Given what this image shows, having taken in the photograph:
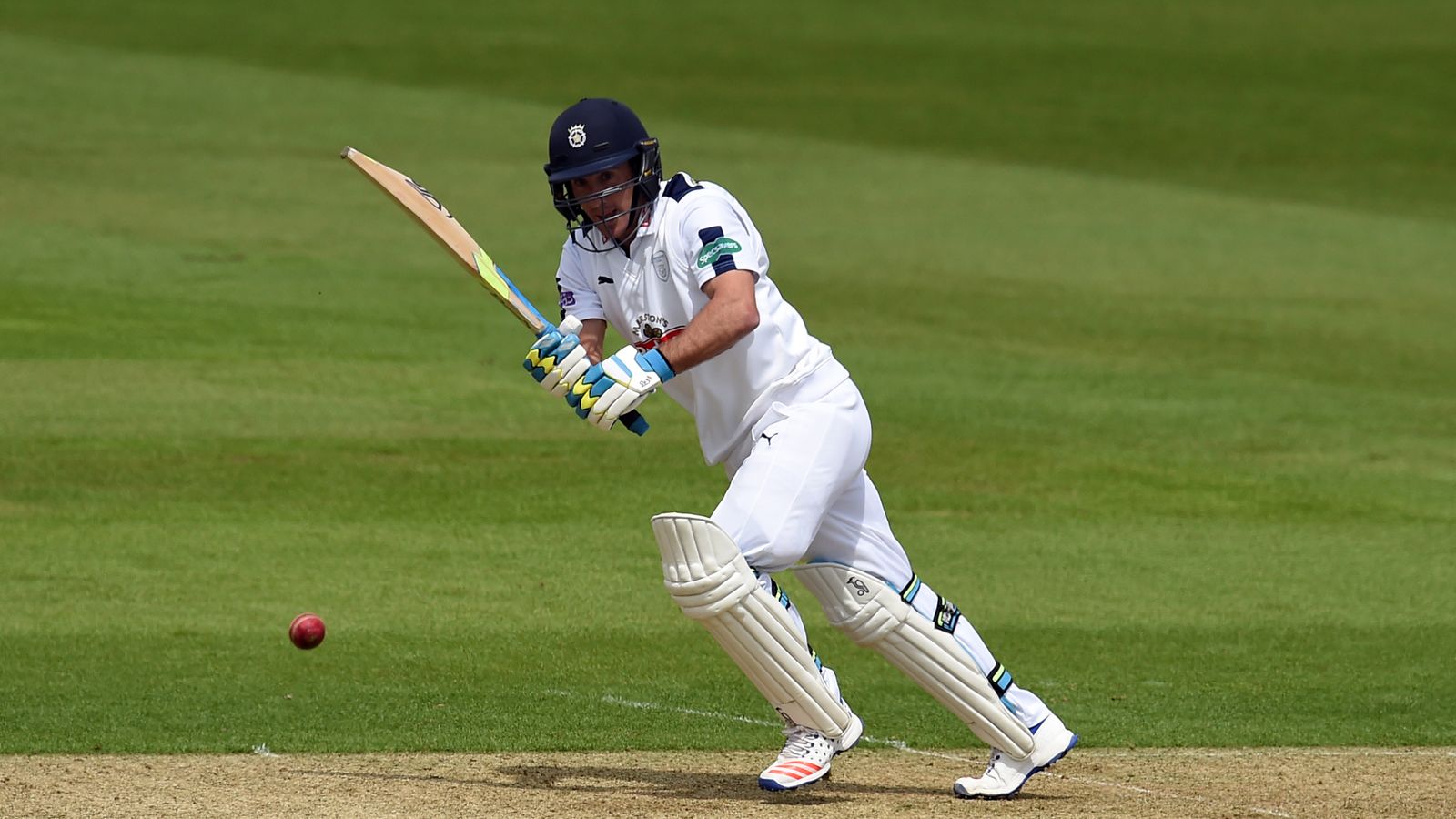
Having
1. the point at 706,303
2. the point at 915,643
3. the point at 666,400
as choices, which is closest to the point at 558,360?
the point at 706,303

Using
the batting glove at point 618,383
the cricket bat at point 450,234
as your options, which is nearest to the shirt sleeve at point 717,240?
the batting glove at point 618,383

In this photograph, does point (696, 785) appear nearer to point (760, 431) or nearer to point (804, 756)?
point (804, 756)

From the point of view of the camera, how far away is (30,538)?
31.3 ft

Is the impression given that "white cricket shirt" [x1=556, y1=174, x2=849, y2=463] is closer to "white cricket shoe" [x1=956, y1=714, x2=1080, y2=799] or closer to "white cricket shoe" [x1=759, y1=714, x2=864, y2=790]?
"white cricket shoe" [x1=759, y1=714, x2=864, y2=790]

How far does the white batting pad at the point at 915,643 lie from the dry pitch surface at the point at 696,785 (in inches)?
9.2

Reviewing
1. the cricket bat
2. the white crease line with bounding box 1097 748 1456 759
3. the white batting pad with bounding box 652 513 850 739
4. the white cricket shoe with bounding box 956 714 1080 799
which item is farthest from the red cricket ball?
the white crease line with bounding box 1097 748 1456 759

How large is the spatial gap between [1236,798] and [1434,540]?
15.3 feet

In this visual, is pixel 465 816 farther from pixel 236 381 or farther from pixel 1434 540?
pixel 236 381

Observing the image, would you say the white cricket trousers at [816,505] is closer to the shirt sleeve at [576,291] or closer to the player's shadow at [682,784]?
the player's shadow at [682,784]

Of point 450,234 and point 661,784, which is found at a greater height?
point 450,234

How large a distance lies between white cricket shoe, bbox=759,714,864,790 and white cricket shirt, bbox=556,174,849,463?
889mm

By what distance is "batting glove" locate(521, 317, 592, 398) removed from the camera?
18.8ft

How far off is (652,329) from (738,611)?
0.95 meters

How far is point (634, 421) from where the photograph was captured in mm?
6004
